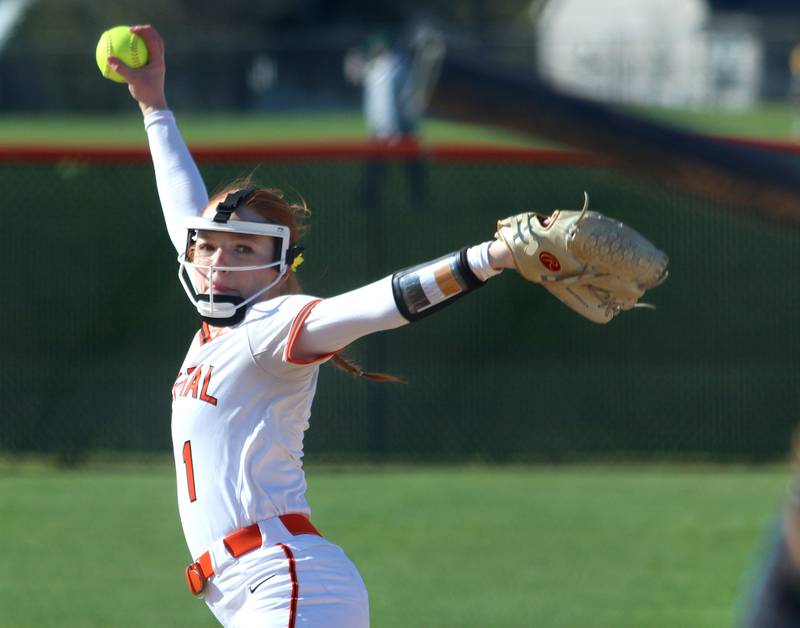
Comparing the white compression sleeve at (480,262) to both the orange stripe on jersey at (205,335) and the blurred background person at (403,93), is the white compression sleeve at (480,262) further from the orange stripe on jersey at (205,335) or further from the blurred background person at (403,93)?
the orange stripe on jersey at (205,335)

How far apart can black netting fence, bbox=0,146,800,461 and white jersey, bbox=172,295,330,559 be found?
18.5ft

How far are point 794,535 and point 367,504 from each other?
6340mm

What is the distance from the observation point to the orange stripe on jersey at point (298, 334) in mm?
3332

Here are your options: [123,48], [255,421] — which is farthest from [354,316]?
[123,48]

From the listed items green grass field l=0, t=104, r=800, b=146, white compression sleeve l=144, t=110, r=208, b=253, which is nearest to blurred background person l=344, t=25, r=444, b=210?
white compression sleeve l=144, t=110, r=208, b=253

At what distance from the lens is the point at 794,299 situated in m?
9.31

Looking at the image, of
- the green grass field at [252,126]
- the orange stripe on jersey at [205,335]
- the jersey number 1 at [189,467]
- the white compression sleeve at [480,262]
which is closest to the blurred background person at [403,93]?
the white compression sleeve at [480,262]

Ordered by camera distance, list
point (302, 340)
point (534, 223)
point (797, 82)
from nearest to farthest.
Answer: point (534, 223), point (302, 340), point (797, 82)

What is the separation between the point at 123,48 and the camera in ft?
14.1

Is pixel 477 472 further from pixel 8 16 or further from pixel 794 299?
pixel 8 16

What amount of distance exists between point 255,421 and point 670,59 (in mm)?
29847

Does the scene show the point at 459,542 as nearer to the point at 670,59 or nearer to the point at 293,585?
the point at 293,585

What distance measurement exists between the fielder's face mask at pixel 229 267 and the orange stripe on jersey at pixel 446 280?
64cm

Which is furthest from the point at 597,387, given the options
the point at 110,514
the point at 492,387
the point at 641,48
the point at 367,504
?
the point at 641,48
